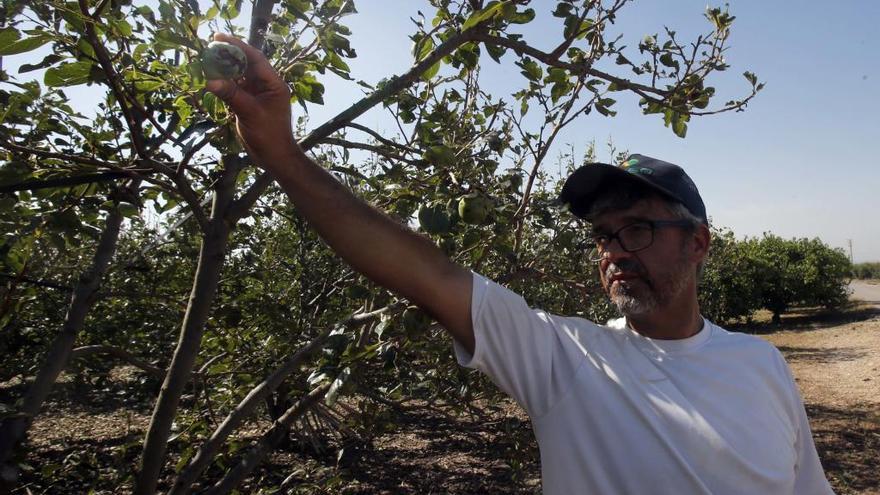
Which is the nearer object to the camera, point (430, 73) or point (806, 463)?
point (806, 463)

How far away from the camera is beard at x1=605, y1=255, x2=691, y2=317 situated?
5.62 ft

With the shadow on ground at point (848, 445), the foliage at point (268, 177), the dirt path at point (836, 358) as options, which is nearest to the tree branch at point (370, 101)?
the foliage at point (268, 177)

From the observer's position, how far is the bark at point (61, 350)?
6.72 ft

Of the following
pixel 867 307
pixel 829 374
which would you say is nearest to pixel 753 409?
pixel 829 374

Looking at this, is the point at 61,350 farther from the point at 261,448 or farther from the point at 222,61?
the point at 222,61

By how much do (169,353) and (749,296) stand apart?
20705 millimetres

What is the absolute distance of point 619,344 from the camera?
1729 millimetres

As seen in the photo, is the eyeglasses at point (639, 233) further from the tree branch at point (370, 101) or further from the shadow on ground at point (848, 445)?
the shadow on ground at point (848, 445)

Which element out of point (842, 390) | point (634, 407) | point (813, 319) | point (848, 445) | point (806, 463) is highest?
point (813, 319)

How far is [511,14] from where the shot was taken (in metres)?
1.77

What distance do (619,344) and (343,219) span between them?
0.87 meters

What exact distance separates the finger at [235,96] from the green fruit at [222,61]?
0.04m

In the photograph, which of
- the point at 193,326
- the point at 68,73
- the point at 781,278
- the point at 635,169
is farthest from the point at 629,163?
the point at 781,278

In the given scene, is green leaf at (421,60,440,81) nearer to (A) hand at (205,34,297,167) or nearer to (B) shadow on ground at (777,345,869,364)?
(A) hand at (205,34,297,167)
